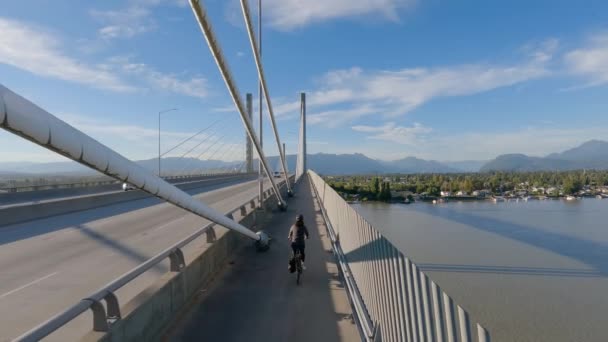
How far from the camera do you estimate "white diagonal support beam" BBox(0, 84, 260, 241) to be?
7.57 ft

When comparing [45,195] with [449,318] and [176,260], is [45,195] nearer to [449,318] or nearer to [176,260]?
[176,260]

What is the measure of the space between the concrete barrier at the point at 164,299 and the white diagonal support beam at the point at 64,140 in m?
1.26

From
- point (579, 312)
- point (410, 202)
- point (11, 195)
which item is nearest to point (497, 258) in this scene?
point (579, 312)

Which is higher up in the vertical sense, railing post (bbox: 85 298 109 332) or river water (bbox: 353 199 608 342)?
railing post (bbox: 85 298 109 332)

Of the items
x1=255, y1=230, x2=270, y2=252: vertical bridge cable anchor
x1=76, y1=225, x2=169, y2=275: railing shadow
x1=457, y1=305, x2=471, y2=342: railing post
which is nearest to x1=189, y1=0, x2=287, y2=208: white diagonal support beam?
x1=255, y1=230, x2=270, y2=252: vertical bridge cable anchor

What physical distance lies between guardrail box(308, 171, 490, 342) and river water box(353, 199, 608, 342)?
16.9 meters

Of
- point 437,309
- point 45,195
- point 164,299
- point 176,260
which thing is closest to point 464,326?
point 437,309

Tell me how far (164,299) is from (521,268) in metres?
35.6

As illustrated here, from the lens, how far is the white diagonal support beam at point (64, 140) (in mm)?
2309

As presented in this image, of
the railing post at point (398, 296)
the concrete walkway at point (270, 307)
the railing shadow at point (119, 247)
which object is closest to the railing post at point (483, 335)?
the railing post at point (398, 296)

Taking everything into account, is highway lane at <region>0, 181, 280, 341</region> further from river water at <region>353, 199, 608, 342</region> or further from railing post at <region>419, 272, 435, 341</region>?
river water at <region>353, 199, 608, 342</region>

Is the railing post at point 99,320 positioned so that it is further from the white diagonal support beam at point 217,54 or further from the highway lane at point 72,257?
the white diagonal support beam at point 217,54

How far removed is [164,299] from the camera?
4.97 meters

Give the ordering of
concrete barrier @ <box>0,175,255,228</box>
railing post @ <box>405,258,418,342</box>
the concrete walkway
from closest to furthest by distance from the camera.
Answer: railing post @ <box>405,258,418,342</box>
the concrete walkway
concrete barrier @ <box>0,175,255,228</box>
